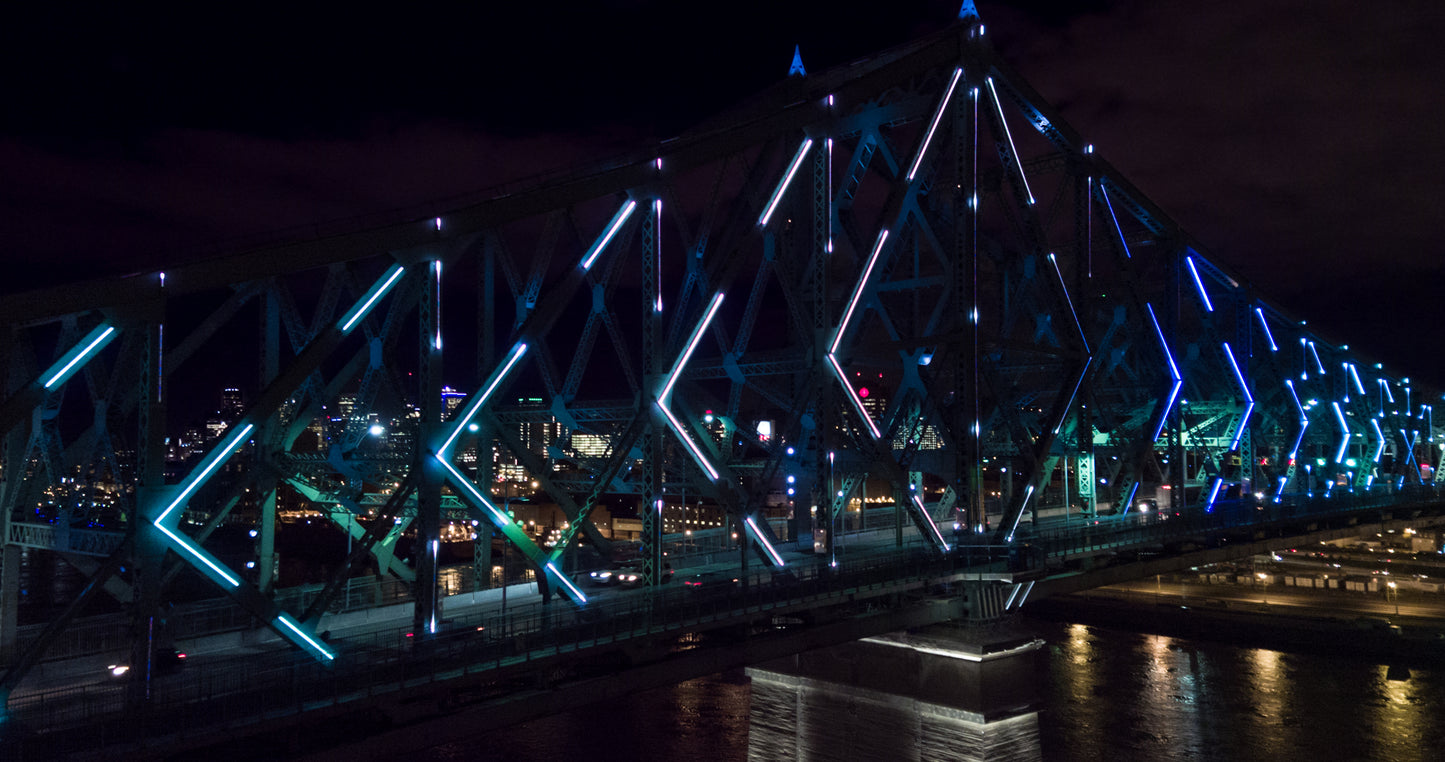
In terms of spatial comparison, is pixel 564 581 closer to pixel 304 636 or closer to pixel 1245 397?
pixel 304 636

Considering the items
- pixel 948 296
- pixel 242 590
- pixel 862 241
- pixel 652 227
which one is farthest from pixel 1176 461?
pixel 242 590

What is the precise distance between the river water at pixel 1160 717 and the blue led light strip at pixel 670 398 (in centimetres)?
2404

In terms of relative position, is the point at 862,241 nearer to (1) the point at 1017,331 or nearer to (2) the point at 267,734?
(2) the point at 267,734

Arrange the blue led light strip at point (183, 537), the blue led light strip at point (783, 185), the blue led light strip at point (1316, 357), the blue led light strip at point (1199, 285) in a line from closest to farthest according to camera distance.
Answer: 1. the blue led light strip at point (183, 537)
2. the blue led light strip at point (783, 185)
3. the blue led light strip at point (1199, 285)
4. the blue led light strip at point (1316, 357)

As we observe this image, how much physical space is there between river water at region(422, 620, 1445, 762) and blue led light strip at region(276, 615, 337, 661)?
28.8 meters

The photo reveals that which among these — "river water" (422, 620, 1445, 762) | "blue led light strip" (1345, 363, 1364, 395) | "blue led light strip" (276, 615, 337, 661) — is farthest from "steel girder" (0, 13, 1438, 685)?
"blue led light strip" (1345, 363, 1364, 395)

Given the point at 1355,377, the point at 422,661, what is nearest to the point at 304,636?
the point at 422,661

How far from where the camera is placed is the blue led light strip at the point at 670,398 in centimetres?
2520

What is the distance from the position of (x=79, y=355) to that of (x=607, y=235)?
463 inches

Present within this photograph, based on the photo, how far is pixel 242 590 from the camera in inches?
666

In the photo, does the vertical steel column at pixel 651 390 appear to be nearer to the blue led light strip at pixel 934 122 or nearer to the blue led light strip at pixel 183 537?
the blue led light strip at pixel 183 537

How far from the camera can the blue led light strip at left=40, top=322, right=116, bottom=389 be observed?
15180 millimetres

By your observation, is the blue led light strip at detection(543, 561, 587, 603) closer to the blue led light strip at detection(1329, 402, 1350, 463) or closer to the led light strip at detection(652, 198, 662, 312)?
the led light strip at detection(652, 198, 662, 312)

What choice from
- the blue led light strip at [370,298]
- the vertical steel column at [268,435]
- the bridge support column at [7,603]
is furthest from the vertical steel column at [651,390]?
the bridge support column at [7,603]
